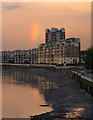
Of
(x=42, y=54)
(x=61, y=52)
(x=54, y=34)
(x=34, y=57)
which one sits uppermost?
(x=54, y=34)

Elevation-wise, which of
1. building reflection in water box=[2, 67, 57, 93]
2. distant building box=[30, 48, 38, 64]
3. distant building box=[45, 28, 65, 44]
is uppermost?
distant building box=[45, 28, 65, 44]

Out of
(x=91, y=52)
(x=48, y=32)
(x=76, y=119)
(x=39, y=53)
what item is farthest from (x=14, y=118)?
(x=48, y=32)

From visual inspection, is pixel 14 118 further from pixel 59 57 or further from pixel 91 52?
pixel 59 57

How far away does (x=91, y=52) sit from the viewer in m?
59.9

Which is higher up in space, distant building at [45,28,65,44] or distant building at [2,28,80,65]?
distant building at [45,28,65,44]

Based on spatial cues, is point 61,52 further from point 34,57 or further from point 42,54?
point 34,57

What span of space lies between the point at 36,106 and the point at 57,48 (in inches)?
4248

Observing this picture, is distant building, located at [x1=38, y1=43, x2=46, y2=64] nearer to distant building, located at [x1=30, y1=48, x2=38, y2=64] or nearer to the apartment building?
the apartment building

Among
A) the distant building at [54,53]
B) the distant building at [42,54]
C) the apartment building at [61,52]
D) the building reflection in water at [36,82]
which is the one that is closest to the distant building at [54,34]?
the distant building at [54,53]

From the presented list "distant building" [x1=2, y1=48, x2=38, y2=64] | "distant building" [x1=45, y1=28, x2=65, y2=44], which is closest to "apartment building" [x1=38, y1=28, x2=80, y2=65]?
"distant building" [x1=2, y1=48, x2=38, y2=64]

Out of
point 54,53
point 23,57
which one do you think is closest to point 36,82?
point 54,53

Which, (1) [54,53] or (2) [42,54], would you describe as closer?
(1) [54,53]

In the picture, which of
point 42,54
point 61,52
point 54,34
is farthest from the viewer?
point 54,34

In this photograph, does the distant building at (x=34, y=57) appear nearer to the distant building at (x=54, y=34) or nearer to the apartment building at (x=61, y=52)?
the apartment building at (x=61, y=52)
